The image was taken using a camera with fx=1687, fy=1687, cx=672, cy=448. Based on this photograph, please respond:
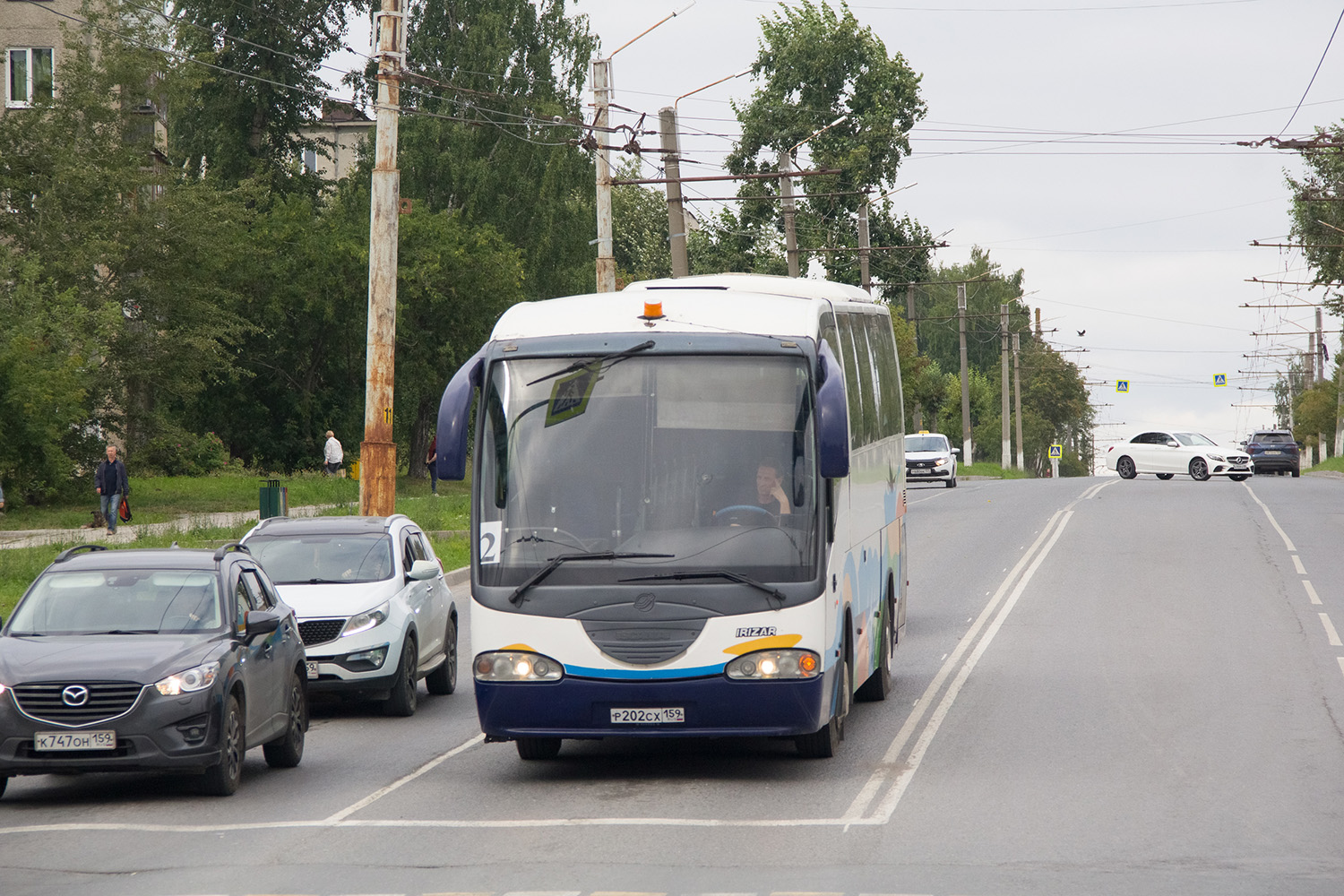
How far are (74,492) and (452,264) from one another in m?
15.3

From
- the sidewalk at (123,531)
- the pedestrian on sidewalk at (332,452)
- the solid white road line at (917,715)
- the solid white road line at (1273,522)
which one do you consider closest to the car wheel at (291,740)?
the solid white road line at (917,715)

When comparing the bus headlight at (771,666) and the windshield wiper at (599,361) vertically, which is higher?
the windshield wiper at (599,361)

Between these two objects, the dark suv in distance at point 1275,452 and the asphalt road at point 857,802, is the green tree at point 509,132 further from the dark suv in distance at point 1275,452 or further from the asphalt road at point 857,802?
the asphalt road at point 857,802

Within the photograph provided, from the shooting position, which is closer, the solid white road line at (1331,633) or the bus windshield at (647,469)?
the bus windshield at (647,469)

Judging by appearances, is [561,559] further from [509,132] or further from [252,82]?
[252,82]

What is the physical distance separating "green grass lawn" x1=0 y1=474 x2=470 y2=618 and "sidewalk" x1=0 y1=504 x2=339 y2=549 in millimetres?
451

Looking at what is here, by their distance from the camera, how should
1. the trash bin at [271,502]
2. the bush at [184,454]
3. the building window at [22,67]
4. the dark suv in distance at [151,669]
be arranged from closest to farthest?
1. the dark suv in distance at [151,669]
2. the trash bin at [271,502]
3. the bush at [184,454]
4. the building window at [22,67]

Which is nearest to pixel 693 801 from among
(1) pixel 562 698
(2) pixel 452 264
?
(1) pixel 562 698

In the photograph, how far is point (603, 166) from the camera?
3180 cm

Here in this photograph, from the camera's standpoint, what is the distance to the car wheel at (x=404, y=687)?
13.9 meters

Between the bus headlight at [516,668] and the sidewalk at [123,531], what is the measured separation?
1742 cm

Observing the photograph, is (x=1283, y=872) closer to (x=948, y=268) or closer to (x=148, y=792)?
(x=148, y=792)

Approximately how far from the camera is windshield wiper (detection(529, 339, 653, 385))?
421 inches

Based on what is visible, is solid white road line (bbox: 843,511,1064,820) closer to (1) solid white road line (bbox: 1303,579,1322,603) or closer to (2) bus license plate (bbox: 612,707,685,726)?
(2) bus license plate (bbox: 612,707,685,726)
